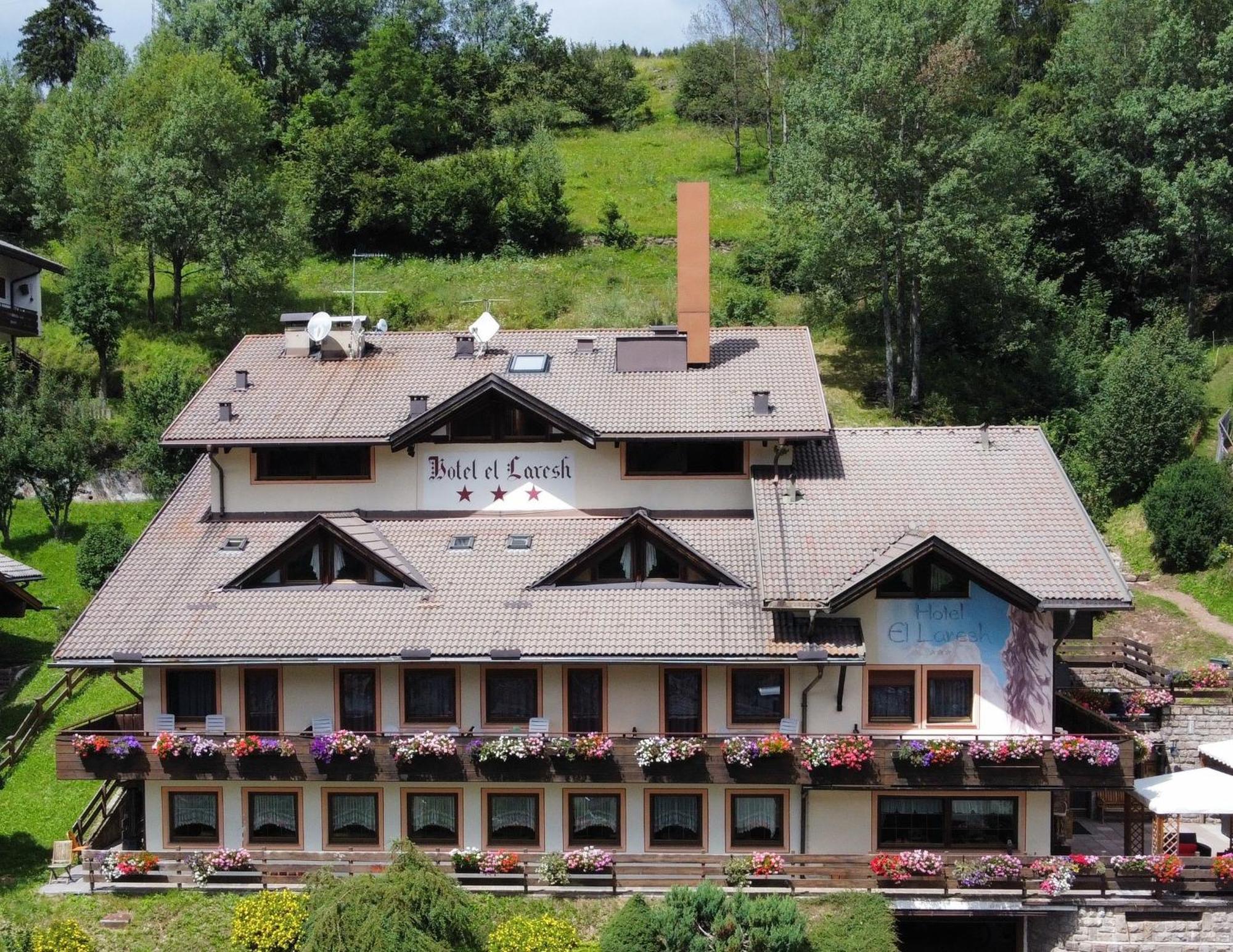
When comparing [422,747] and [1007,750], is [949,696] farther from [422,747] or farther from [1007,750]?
[422,747]

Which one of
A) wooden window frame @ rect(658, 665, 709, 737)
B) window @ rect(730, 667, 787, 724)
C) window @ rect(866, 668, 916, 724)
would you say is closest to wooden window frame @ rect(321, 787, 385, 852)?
wooden window frame @ rect(658, 665, 709, 737)

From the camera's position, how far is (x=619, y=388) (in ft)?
100

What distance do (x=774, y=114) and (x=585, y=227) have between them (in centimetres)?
2113

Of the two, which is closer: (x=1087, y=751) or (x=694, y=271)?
(x=1087, y=751)

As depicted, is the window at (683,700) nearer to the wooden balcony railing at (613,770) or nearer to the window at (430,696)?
the wooden balcony railing at (613,770)

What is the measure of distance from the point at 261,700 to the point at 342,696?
1.64 meters

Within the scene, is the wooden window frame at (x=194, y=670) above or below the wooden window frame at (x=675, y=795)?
above

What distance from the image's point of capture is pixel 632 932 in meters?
23.4

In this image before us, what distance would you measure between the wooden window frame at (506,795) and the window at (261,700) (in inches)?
173

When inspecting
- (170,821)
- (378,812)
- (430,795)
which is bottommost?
(170,821)

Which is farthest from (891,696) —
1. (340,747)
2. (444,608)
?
(340,747)

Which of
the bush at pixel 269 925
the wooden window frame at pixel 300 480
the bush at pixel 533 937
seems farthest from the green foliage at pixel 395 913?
the wooden window frame at pixel 300 480

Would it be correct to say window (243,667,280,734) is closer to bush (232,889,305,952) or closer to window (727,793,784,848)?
bush (232,889,305,952)

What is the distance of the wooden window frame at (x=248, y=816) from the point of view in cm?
2702
